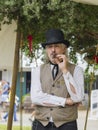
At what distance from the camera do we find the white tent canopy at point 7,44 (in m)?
6.35

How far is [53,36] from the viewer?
402cm

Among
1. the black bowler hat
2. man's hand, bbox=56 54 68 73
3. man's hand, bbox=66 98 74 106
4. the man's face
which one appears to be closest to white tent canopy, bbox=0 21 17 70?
the black bowler hat

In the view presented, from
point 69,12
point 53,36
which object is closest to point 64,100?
point 53,36

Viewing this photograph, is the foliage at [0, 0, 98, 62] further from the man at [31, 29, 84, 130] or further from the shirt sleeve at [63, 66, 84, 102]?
the shirt sleeve at [63, 66, 84, 102]

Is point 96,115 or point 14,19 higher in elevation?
point 14,19

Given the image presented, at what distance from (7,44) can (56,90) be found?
2728mm

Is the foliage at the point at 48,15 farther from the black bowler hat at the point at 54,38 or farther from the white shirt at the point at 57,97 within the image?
the white shirt at the point at 57,97

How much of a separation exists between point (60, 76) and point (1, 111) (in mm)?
15838

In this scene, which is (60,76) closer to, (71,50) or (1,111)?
(71,50)

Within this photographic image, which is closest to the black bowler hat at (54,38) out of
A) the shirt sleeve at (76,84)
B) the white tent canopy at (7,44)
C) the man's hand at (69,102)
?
the shirt sleeve at (76,84)

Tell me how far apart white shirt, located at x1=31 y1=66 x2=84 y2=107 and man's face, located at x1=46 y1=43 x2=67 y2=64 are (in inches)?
6.9

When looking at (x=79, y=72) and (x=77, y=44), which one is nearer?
(x=79, y=72)

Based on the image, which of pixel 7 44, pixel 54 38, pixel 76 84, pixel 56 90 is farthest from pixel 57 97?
pixel 7 44

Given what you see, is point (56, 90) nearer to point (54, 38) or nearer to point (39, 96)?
point (39, 96)
